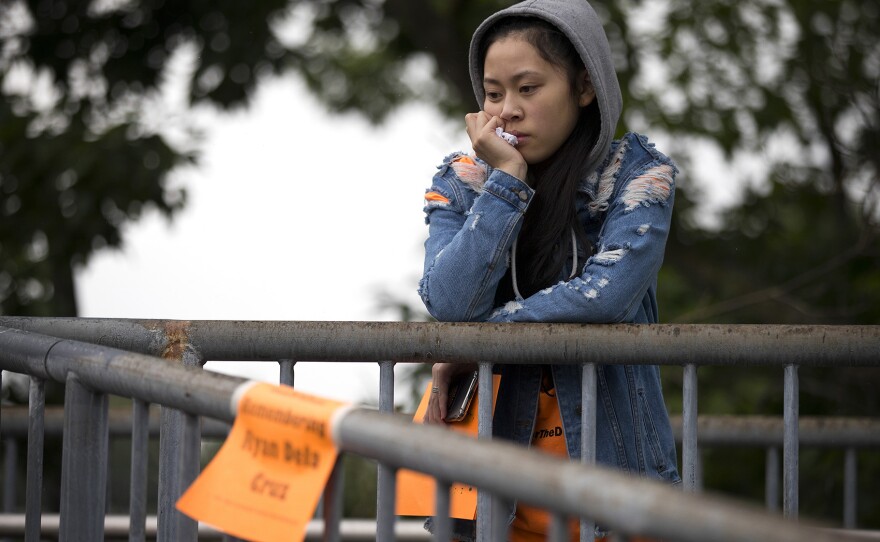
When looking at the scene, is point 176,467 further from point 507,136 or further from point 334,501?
point 507,136

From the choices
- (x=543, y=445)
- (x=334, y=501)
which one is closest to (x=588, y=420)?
→ (x=543, y=445)

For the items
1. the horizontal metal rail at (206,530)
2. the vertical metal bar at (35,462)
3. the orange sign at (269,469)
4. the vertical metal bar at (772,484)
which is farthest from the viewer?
the horizontal metal rail at (206,530)

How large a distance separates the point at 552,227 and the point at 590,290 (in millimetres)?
234

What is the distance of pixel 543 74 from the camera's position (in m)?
2.81

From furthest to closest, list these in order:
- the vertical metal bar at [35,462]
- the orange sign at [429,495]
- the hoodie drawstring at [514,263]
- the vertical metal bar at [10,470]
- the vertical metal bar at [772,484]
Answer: the vertical metal bar at [10,470] → the vertical metal bar at [772,484] → the hoodie drawstring at [514,263] → the orange sign at [429,495] → the vertical metal bar at [35,462]

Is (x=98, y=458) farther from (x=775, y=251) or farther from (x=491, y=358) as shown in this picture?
(x=775, y=251)

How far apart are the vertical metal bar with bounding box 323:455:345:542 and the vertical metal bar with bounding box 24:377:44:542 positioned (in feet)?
2.68

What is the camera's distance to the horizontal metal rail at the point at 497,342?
254 centimetres

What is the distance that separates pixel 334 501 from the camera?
170 centimetres

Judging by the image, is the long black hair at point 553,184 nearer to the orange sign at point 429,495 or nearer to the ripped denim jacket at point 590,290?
the ripped denim jacket at point 590,290

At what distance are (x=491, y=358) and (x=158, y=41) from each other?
494 cm

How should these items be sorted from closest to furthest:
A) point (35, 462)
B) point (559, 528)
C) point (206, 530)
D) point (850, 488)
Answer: point (559, 528) → point (35, 462) → point (850, 488) → point (206, 530)

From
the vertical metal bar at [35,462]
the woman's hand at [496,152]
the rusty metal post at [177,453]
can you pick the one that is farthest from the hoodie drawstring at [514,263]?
the vertical metal bar at [35,462]

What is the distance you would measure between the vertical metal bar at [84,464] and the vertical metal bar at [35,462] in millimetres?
172
